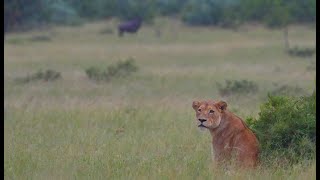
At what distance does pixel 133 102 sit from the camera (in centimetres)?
1573

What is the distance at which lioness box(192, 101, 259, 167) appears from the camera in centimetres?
812

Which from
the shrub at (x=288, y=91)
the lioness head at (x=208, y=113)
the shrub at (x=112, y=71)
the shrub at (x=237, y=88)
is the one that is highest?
the lioness head at (x=208, y=113)

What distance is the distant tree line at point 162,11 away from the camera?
40.0 metres

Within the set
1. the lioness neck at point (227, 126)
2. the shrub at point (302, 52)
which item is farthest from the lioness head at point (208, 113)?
the shrub at point (302, 52)

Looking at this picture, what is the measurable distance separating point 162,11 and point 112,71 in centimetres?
3225

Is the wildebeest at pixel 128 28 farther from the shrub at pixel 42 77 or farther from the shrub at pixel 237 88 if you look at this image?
the shrub at pixel 237 88

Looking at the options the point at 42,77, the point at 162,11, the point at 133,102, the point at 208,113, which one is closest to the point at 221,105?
the point at 208,113

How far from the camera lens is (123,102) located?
51.3ft

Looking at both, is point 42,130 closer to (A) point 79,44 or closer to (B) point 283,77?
(B) point 283,77

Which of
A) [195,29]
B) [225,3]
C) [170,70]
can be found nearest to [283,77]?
[170,70]

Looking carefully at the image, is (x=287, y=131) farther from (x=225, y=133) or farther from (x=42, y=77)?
(x=42, y=77)

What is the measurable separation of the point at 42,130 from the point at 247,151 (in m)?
4.10

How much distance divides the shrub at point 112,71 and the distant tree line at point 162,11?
13.3 metres

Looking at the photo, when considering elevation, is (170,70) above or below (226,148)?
below
